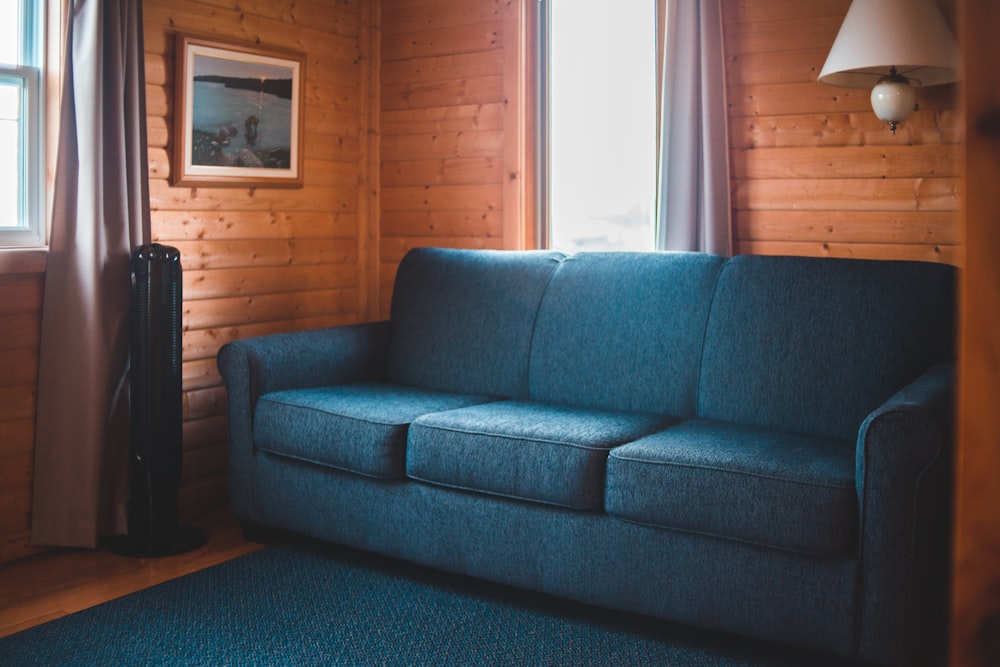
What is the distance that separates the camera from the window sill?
9.93 feet

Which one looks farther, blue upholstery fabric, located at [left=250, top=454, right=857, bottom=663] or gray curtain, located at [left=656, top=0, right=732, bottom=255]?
gray curtain, located at [left=656, top=0, right=732, bottom=255]

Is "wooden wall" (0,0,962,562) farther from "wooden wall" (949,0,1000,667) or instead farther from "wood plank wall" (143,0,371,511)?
"wooden wall" (949,0,1000,667)

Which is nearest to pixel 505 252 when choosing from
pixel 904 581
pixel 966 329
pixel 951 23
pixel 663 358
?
pixel 663 358

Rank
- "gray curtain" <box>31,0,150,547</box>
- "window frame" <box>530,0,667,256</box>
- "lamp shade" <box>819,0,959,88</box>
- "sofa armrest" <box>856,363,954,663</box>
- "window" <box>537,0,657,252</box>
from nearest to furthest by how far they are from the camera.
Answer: "sofa armrest" <box>856,363,954,663</box> → "lamp shade" <box>819,0,959,88</box> → "gray curtain" <box>31,0,150,547</box> → "window" <box>537,0,657,252</box> → "window frame" <box>530,0,667,256</box>

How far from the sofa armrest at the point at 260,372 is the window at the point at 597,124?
1057mm

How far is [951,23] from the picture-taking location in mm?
3031

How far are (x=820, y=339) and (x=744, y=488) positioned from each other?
677mm

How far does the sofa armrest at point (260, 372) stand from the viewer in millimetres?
3219

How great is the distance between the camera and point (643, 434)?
2785 millimetres

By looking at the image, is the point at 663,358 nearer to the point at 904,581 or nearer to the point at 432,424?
the point at 432,424

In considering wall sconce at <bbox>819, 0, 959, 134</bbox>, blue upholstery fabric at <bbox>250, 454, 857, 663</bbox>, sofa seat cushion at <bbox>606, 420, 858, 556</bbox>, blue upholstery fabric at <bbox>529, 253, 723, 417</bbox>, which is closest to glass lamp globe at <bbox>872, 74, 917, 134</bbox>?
wall sconce at <bbox>819, 0, 959, 134</bbox>

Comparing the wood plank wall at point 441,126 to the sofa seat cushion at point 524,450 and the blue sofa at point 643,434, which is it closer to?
the blue sofa at point 643,434

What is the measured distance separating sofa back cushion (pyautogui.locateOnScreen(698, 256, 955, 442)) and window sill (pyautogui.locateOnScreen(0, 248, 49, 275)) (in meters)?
2.10

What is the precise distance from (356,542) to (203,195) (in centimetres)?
149
